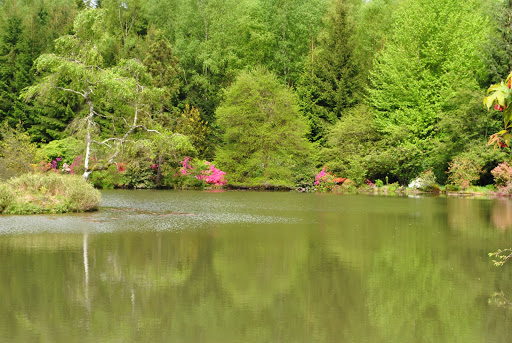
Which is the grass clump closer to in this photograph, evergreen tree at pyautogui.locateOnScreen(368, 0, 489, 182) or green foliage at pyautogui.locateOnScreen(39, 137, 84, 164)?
green foliage at pyautogui.locateOnScreen(39, 137, 84, 164)

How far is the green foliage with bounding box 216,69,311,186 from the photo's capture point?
3909 cm

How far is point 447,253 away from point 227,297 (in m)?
6.71

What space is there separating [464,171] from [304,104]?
14299mm

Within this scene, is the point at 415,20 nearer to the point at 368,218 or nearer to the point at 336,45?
the point at 336,45

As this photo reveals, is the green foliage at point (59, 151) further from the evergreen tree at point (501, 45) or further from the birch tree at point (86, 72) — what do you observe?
the evergreen tree at point (501, 45)

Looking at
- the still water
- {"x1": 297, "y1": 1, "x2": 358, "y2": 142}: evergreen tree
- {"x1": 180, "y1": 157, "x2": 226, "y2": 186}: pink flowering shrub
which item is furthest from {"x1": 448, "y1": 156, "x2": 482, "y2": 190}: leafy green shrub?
the still water

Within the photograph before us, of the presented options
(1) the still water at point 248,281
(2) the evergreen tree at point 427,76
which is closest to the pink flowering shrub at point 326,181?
(2) the evergreen tree at point 427,76

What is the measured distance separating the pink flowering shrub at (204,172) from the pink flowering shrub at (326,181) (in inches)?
262

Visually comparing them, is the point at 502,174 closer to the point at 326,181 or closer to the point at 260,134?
the point at 326,181

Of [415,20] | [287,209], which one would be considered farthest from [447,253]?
[415,20]

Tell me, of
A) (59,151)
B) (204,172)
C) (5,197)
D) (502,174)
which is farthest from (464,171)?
(59,151)

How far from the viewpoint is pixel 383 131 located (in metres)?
39.5

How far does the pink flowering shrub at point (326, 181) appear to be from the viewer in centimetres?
3822

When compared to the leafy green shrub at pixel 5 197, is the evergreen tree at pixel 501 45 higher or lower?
higher
